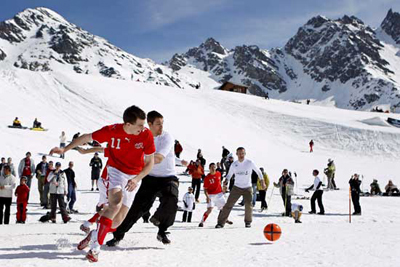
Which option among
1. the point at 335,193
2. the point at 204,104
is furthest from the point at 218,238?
the point at 204,104

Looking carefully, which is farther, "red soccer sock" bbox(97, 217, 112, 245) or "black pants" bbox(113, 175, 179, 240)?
"black pants" bbox(113, 175, 179, 240)

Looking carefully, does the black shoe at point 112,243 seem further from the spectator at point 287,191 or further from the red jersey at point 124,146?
the spectator at point 287,191

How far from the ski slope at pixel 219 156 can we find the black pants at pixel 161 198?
0.44 m

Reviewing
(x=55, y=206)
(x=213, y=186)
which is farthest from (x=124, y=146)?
(x=55, y=206)

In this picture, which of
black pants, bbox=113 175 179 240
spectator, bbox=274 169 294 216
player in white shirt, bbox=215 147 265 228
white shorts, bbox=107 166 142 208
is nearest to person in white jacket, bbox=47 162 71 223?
player in white shirt, bbox=215 147 265 228

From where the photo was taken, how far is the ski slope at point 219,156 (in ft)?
17.4

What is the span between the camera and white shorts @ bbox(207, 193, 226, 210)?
10.8 meters

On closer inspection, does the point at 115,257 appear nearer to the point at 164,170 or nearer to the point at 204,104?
the point at 164,170

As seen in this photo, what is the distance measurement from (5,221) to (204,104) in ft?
129

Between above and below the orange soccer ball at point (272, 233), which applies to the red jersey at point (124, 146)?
above

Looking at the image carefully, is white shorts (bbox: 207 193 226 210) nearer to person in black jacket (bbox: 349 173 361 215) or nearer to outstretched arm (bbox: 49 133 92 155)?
person in black jacket (bbox: 349 173 361 215)

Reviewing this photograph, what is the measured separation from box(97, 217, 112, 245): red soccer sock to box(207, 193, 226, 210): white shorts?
6.36 meters

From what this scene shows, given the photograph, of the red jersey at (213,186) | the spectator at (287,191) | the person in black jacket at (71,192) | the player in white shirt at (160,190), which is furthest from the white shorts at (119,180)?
the spectator at (287,191)

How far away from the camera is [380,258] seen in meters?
5.27
